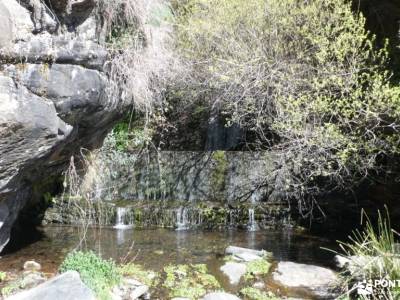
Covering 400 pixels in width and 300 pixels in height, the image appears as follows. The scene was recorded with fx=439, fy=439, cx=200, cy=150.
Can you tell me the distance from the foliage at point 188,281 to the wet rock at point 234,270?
0.27 meters

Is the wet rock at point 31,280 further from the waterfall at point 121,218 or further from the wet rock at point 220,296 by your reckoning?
the waterfall at point 121,218

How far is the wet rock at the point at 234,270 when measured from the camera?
6735 mm

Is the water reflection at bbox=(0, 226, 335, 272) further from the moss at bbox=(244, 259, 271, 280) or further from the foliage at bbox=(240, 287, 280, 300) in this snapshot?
the foliage at bbox=(240, 287, 280, 300)

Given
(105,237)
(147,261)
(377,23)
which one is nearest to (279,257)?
(147,261)

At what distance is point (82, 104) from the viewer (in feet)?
20.5

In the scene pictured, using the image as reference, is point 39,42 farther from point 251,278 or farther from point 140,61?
point 251,278

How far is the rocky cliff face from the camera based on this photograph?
5.25 meters

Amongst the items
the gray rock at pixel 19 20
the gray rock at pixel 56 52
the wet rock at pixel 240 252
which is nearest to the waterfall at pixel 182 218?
the wet rock at pixel 240 252

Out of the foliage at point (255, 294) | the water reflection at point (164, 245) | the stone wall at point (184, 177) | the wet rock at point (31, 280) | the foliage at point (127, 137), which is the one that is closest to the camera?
the wet rock at point (31, 280)

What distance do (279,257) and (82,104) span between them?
447 centimetres

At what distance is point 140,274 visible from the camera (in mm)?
6762

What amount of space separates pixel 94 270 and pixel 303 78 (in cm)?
561

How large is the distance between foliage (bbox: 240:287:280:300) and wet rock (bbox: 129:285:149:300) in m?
1.37

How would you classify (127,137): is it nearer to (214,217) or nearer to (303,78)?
(214,217)
